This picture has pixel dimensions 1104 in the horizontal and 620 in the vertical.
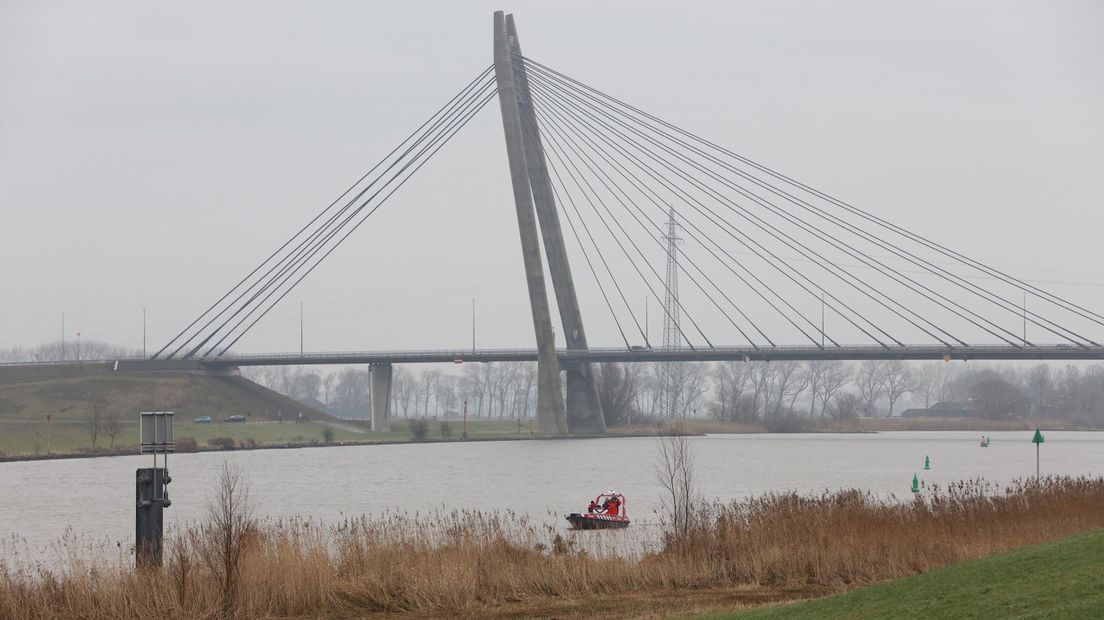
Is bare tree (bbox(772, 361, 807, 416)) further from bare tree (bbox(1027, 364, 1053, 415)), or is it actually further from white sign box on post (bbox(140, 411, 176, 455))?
white sign box on post (bbox(140, 411, 176, 455))

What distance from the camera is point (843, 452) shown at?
251 feet

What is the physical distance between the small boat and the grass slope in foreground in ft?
51.3

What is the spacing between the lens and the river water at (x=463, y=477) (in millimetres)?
37062

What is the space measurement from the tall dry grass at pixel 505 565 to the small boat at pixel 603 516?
7.58 meters

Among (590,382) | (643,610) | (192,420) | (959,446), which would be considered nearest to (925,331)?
(959,446)

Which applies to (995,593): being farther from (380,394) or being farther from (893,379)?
(893,379)

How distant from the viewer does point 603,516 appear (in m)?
31.9

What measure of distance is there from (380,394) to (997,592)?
92.1m

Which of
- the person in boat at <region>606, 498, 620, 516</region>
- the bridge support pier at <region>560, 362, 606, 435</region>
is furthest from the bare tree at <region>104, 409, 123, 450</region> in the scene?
the person in boat at <region>606, 498, 620, 516</region>

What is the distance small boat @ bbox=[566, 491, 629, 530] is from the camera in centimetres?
3122

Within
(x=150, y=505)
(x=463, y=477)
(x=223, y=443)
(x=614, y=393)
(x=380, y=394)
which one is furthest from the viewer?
(x=614, y=393)

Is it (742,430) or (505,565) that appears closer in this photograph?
(505,565)

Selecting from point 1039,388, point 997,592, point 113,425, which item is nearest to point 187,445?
point 113,425

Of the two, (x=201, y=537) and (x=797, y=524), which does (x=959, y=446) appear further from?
(x=201, y=537)
